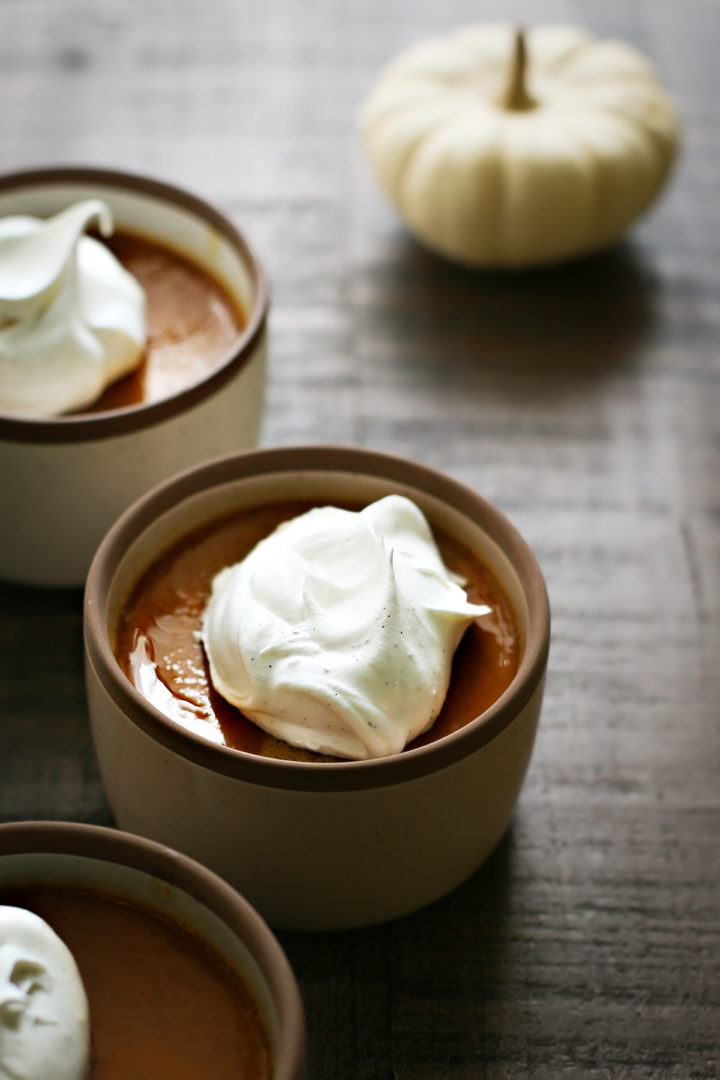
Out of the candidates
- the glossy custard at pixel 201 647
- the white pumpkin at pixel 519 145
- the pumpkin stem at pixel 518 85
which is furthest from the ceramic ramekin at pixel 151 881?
the pumpkin stem at pixel 518 85

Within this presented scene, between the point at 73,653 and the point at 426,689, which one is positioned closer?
the point at 426,689

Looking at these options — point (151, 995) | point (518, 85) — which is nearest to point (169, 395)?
point (151, 995)

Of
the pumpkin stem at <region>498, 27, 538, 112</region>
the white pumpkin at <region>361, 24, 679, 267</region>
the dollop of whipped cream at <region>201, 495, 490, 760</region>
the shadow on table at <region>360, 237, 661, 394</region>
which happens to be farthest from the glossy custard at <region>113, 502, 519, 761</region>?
the pumpkin stem at <region>498, 27, 538, 112</region>

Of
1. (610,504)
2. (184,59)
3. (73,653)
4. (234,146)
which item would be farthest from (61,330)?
(184,59)

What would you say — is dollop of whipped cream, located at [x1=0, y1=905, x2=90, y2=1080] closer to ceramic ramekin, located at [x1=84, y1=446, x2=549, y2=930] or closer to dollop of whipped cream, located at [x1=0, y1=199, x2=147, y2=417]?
ceramic ramekin, located at [x1=84, y1=446, x2=549, y2=930]

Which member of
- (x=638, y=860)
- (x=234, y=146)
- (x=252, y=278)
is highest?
(x=252, y=278)

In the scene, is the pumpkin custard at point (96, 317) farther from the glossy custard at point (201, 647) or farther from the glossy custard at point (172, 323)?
the glossy custard at point (201, 647)

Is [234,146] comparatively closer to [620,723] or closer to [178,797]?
[620,723]
